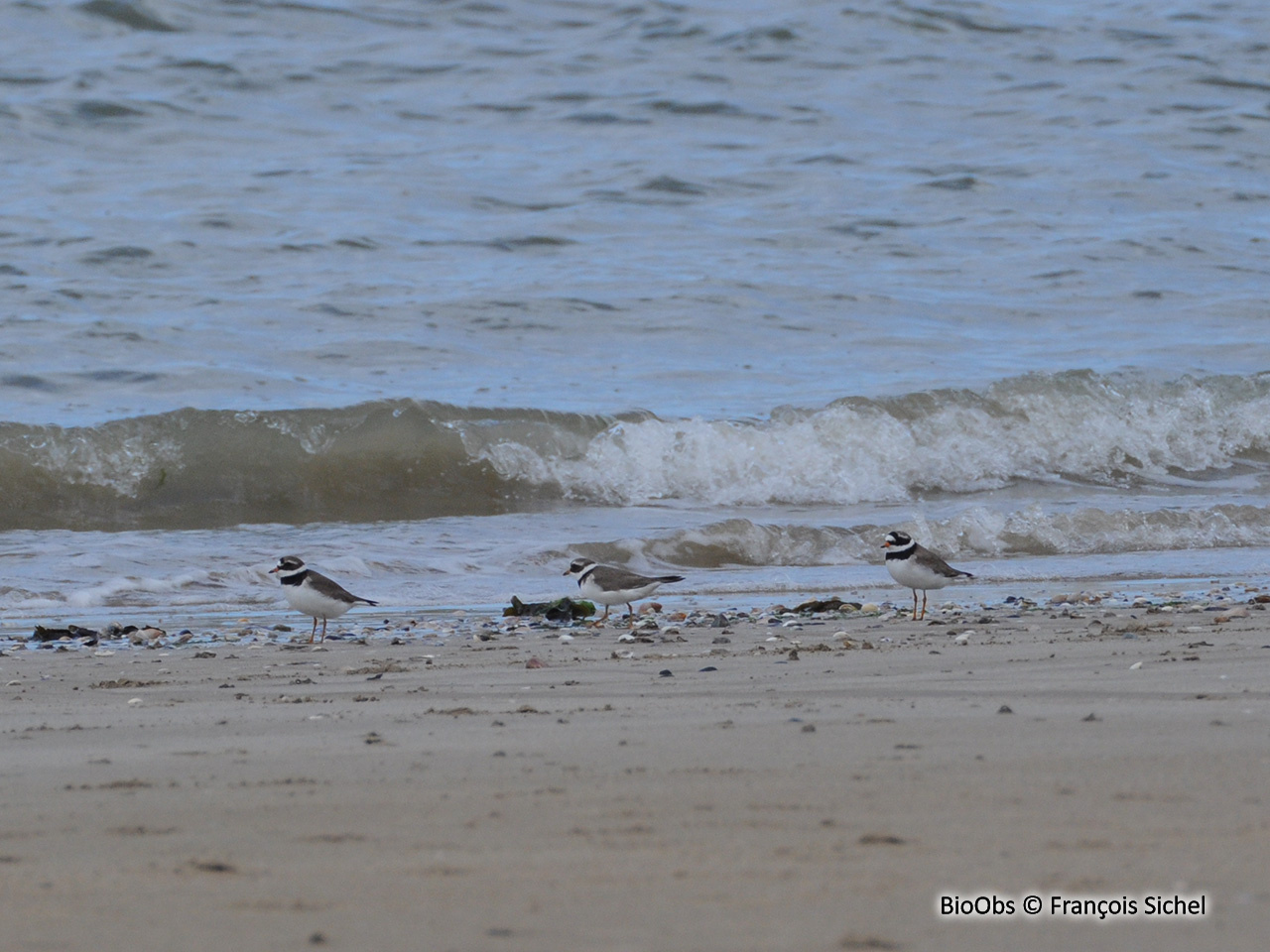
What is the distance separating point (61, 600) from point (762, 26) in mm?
15570

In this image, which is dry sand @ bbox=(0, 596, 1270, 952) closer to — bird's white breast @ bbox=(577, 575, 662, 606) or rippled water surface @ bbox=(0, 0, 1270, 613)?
bird's white breast @ bbox=(577, 575, 662, 606)

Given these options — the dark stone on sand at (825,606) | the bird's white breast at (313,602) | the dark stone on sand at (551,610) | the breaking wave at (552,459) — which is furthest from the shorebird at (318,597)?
the breaking wave at (552,459)

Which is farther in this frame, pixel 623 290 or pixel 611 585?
pixel 623 290

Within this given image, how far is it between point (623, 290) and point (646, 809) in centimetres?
1188

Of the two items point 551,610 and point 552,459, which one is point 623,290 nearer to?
point 552,459

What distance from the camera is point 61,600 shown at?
711 centimetres

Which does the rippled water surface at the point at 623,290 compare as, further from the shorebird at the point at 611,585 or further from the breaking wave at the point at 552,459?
the shorebird at the point at 611,585

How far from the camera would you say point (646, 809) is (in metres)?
2.43

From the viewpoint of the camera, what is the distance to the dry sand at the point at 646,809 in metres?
1.84

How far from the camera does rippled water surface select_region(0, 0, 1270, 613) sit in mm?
9702

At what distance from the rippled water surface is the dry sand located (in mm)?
3775

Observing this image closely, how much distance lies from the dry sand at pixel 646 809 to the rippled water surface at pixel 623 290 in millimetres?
3775

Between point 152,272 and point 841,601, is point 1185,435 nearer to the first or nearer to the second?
point 841,601

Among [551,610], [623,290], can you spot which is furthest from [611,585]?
[623,290]
